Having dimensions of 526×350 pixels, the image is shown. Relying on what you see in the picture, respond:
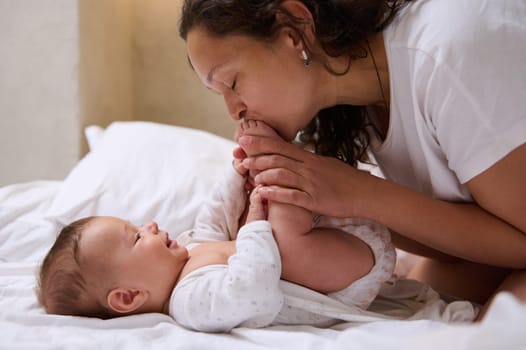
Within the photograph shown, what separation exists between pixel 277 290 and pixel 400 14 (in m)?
0.57

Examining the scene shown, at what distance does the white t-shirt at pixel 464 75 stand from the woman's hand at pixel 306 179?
16 centimetres

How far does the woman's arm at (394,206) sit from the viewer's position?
3.61 ft

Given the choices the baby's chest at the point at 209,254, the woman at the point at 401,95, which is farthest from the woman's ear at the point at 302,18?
the baby's chest at the point at 209,254

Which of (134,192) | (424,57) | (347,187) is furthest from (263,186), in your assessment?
(134,192)

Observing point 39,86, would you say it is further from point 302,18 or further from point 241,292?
point 241,292

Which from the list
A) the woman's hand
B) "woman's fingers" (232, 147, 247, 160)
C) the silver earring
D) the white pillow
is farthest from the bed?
the silver earring

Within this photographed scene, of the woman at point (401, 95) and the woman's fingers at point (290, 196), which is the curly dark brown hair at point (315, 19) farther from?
the woman's fingers at point (290, 196)

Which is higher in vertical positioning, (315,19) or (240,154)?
(315,19)

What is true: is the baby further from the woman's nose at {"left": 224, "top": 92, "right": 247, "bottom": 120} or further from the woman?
the woman's nose at {"left": 224, "top": 92, "right": 247, "bottom": 120}

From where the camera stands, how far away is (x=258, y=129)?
119cm

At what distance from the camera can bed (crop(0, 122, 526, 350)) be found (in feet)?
2.48

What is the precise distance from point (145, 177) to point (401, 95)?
0.81 metres

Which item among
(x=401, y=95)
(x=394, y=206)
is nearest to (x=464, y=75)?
(x=401, y=95)

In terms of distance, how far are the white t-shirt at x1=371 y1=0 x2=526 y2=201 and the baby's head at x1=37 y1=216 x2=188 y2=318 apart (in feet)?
1.78
